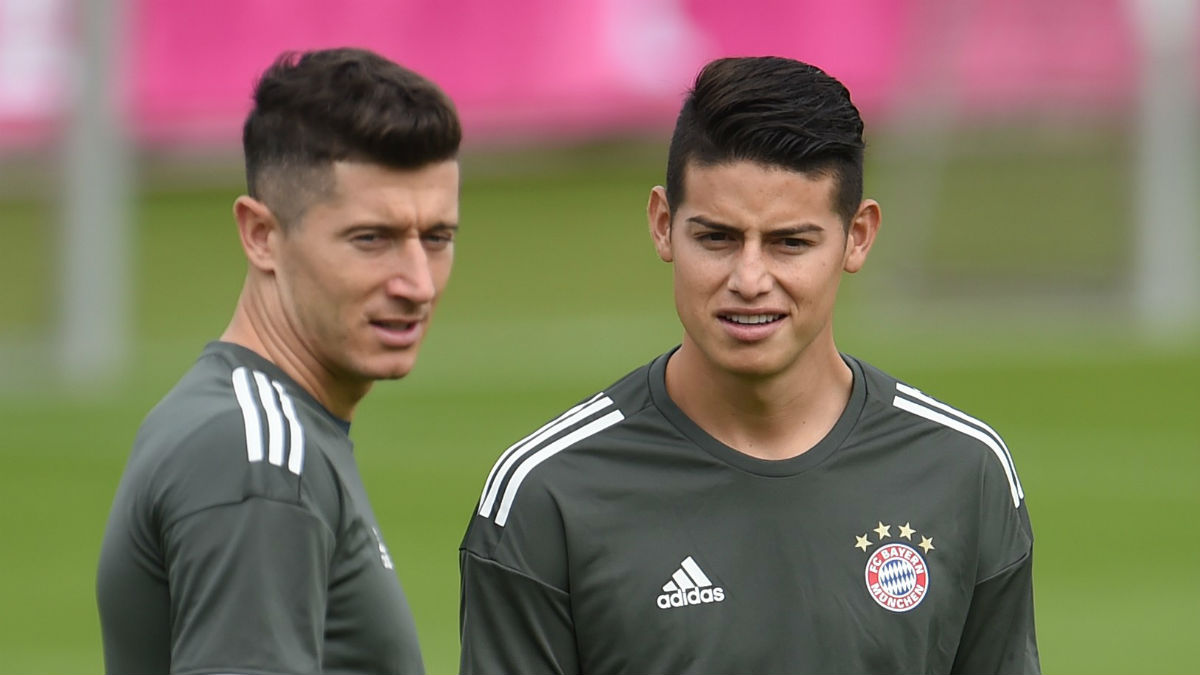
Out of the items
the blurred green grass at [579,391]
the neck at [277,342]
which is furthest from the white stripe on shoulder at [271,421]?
the blurred green grass at [579,391]

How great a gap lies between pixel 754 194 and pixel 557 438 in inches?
24.6

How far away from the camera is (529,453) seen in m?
4.11

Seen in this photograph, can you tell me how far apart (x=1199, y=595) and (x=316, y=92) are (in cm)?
732

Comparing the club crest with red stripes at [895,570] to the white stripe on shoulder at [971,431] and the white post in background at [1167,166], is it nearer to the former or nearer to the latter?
the white stripe on shoulder at [971,431]

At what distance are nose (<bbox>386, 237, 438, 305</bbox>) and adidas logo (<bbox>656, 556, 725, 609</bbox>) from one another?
74 cm

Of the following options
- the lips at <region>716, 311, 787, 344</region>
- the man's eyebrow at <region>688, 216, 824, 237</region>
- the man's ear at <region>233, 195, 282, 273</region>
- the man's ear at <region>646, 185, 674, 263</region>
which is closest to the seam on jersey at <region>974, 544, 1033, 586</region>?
the lips at <region>716, 311, 787, 344</region>

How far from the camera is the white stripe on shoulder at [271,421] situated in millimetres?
3625

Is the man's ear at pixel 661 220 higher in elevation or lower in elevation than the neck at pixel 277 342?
higher

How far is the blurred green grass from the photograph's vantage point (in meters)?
10.3

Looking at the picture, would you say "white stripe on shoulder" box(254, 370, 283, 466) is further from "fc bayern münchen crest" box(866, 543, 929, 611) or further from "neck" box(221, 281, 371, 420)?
"fc bayern münchen crest" box(866, 543, 929, 611)

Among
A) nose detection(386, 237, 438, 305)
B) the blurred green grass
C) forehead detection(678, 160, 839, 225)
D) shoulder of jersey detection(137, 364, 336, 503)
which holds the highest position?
forehead detection(678, 160, 839, 225)

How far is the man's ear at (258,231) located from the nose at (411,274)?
26 cm

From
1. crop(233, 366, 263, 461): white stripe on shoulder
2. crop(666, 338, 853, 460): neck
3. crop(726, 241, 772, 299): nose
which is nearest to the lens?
crop(233, 366, 263, 461): white stripe on shoulder

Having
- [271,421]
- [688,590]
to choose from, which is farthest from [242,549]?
[688,590]
